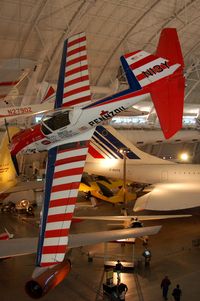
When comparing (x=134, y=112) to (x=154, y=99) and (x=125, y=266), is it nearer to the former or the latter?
(x=125, y=266)

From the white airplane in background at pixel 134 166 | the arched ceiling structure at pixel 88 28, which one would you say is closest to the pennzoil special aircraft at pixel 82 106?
the arched ceiling structure at pixel 88 28

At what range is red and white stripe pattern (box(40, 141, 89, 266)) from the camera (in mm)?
6332

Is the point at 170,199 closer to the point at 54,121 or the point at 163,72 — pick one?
the point at 163,72

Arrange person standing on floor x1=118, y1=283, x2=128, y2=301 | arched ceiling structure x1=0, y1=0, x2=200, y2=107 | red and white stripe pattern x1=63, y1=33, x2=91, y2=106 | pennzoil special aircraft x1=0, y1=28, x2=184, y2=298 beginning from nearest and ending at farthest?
pennzoil special aircraft x1=0, y1=28, x2=184, y2=298
red and white stripe pattern x1=63, y1=33, x2=91, y2=106
person standing on floor x1=118, y1=283, x2=128, y2=301
arched ceiling structure x1=0, y1=0, x2=200, y2=107

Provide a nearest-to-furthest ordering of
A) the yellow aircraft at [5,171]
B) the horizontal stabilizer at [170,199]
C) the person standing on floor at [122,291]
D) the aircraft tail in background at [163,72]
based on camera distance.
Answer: the aircraft tail in background at [163,72] < the person standing on floor at [122,291] < the yellow aircraft at [5,171] < the horizontal stabilizer at [170,199]

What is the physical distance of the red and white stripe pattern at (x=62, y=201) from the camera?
6332mm

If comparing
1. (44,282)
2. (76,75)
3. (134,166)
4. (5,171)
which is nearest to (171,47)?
(76,75)

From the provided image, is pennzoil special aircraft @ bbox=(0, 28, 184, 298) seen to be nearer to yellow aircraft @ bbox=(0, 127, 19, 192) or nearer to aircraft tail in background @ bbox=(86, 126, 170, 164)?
yellow aircraft @ bbox=(0, 127, 19, 192)

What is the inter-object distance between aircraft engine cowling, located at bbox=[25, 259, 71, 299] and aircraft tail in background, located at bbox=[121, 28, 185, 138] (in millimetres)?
4156

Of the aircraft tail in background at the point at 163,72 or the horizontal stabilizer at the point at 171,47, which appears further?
the horizontal stabilizer at the point at 171,47

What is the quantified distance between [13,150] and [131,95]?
347 centimetres

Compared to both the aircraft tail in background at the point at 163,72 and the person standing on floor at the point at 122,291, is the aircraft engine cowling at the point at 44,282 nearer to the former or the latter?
the aircraft tail in background at the point at 163,72

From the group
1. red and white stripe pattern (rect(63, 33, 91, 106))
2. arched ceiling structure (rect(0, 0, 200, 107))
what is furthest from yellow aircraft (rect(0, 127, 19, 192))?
red and white stripe pattern (rect(63, 33, 91, 106))

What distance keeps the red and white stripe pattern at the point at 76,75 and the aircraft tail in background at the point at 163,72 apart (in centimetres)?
102
